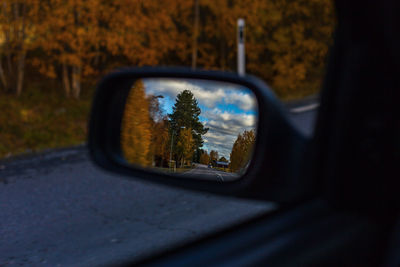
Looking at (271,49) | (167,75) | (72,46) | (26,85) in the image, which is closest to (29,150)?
(72,46)

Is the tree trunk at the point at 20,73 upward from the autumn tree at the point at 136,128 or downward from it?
upward

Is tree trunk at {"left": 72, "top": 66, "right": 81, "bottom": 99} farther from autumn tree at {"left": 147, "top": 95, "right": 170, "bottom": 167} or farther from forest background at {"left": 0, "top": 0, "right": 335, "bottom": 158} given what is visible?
autumn tree at {"left": 147, "top": 95, "right": 170, "bottom": 167}

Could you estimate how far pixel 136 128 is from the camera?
175cm

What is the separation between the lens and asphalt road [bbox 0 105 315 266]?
3148 millimetres

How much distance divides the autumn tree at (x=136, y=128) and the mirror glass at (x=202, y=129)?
0.06 m

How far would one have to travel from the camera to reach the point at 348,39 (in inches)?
42.3

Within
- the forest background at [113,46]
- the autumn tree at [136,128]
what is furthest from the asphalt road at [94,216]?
the forest background at [113,46]

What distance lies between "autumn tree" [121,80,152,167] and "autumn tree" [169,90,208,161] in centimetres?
22

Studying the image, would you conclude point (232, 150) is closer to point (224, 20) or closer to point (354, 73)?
point (354, 73)

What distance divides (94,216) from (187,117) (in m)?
2.86

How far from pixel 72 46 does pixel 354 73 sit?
1125 centimetres

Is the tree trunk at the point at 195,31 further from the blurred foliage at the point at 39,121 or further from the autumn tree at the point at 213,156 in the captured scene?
the autumn tree at the point at 213,156

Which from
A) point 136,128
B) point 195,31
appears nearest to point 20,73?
point 195,31

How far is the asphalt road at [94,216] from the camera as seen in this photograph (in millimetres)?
3148
